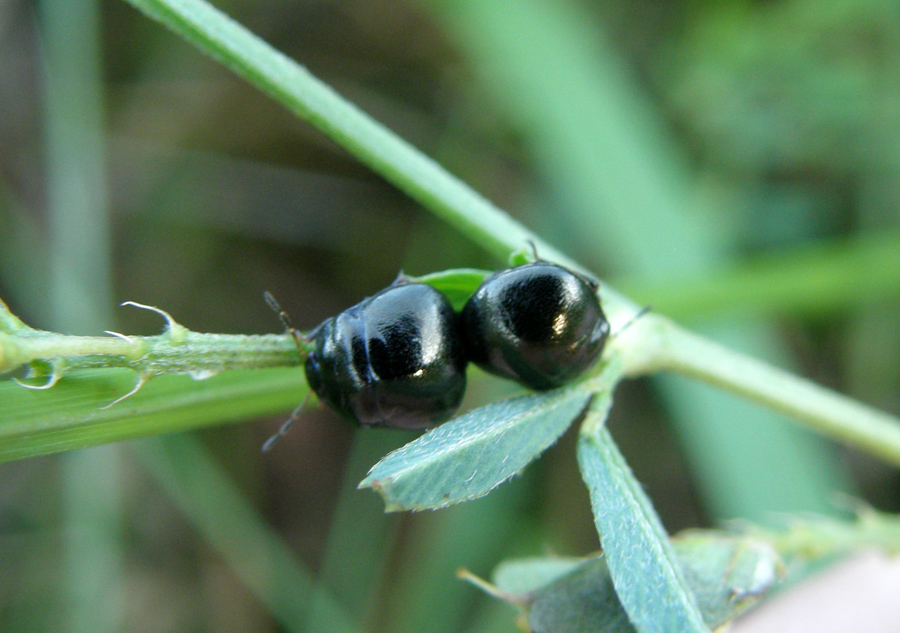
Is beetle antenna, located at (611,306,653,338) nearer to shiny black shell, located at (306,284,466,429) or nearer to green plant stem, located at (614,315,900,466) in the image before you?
green plant stem, located at (614,315,900,466)

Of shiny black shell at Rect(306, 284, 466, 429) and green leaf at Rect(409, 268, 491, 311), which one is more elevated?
green leaf at Rect(409, 268, 491, 311)

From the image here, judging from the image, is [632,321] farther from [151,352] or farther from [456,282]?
[151,352]

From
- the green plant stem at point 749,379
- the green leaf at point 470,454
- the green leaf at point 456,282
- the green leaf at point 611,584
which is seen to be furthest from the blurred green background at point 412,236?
the green leaf at point 470,454

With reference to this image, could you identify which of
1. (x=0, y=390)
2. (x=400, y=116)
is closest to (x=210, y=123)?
(x=400, y=116)

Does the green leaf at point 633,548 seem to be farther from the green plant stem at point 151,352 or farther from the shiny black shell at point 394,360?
the green plant stem at point 151,352

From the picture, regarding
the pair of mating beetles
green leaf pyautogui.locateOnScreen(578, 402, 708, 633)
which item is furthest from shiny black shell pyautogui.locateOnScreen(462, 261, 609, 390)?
green leaf pyautogui.locateOnScreen(578, 402, 708, 633)

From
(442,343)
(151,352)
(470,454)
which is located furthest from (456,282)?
(151,352)
